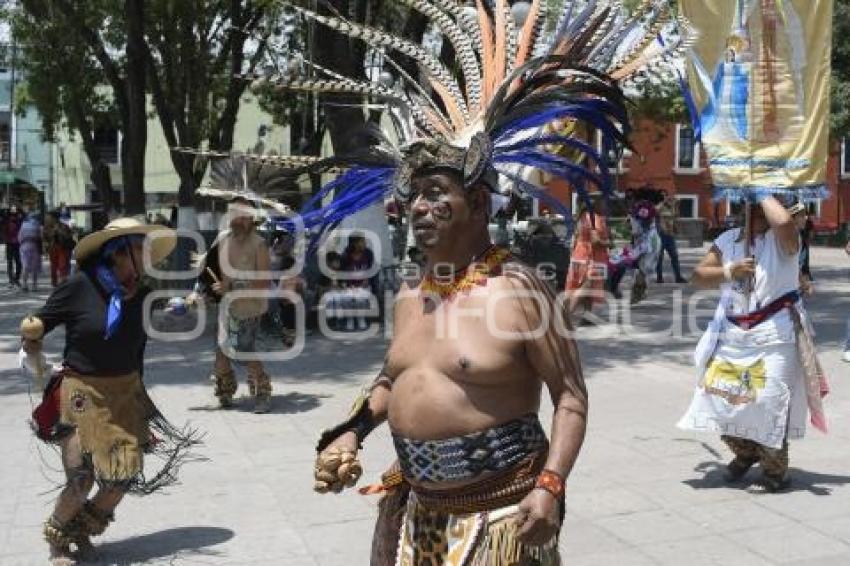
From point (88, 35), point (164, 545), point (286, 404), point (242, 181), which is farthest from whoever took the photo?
point (88, 35)

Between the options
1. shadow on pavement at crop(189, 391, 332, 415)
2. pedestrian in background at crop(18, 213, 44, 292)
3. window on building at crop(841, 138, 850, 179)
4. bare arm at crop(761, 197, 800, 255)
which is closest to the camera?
bare arm at crop(761, 197, 800, 255)

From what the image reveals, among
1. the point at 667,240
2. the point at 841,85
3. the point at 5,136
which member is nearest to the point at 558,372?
the point at 667,240

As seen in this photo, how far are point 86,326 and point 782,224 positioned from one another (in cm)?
365

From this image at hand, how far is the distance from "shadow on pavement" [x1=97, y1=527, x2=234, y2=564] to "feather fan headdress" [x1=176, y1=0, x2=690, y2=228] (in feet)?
7.75

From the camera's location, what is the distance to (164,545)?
536 centimetres

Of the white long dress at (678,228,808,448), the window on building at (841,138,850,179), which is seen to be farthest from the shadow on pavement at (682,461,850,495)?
the window on building at (841,138,850,179)

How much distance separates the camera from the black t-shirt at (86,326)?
4965 mm

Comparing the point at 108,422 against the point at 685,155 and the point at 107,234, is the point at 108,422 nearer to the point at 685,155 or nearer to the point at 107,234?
the point at 107,234

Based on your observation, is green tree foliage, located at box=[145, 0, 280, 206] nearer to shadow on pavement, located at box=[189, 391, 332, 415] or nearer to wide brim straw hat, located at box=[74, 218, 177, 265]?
shadow on pavement, located at box=[189, 391, 332, 415]

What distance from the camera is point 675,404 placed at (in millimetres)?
8570

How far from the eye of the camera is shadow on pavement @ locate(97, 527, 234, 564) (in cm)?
520

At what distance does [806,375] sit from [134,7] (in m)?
13.0

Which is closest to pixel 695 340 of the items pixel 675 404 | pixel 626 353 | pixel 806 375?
pixel 626 353

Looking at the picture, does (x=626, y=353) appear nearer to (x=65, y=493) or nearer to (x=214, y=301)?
(x=214, y=301)
